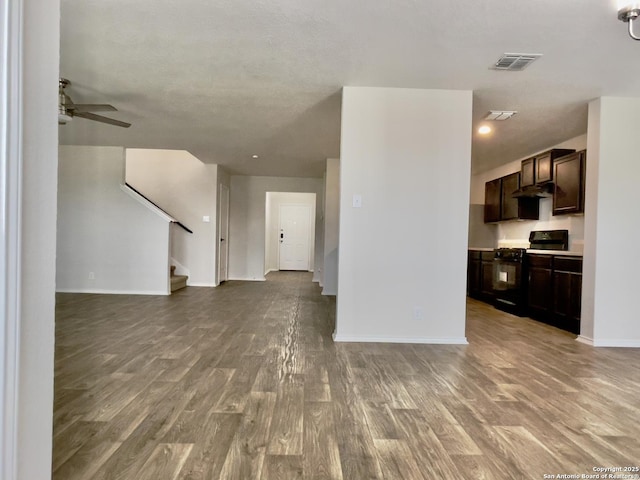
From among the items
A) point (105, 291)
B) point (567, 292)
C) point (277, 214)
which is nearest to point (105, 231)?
point (105, 291)

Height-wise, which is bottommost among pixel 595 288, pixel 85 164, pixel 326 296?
pixel 326 296

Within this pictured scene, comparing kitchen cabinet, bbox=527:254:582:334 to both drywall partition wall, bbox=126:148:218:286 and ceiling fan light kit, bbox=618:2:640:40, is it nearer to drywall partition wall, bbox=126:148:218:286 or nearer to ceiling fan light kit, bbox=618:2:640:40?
ceiling fan light kit, bbox=618:2:640:40

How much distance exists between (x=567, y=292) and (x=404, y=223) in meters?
2.18

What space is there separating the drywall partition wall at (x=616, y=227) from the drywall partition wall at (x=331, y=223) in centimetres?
361

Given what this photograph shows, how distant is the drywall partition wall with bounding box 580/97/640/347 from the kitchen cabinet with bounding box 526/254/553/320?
3.01 ft

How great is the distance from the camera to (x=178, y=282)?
21.4 ft

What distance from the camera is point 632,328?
3490 mm

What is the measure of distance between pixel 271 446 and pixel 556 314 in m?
3.93

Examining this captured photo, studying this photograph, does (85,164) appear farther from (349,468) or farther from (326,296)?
(349,468)

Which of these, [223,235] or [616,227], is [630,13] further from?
[223,235]

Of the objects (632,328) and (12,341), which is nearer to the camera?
(12,341)

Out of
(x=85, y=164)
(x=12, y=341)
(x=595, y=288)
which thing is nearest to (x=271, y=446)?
(x=12, y=341)

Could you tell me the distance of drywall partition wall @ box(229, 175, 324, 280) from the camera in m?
8.18

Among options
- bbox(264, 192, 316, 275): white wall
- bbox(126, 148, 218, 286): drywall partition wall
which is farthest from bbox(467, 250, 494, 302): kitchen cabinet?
bbox(264, 192, 316, 275): white wall
